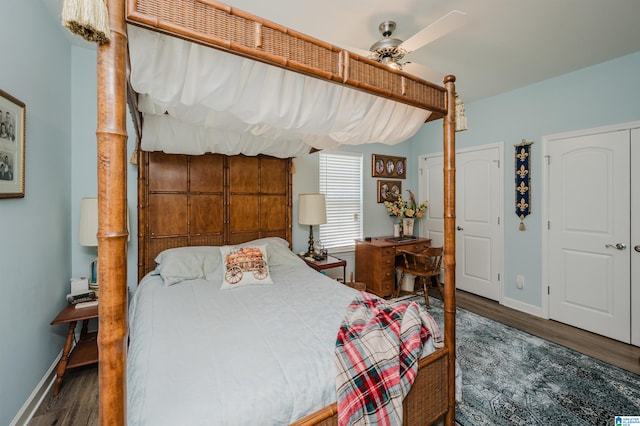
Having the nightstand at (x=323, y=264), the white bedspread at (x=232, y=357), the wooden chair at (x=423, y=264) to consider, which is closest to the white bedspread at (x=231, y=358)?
the white bedspread at (x=232, y=357)

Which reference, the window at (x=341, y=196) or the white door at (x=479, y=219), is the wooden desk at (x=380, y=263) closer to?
the window at (x=341, y=196)

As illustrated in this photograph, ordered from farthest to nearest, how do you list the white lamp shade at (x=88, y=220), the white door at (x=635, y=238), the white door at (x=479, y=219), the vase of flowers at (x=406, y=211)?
the vase of flowers at (x=406, y=211) → the white door at (x=479, y=219) → the white door at (x=635, y=238) → the white lamp shade at (x=88, y=220)

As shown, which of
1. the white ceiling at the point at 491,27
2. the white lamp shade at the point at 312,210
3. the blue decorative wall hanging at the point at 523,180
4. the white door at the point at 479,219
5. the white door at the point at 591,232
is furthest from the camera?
the white door at the point at 479,219

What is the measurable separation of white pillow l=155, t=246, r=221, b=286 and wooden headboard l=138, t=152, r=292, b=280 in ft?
0.93

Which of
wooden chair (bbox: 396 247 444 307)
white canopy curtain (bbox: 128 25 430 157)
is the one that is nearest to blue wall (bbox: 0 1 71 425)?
white canopy curtain (bbox: 128 25 430 157)

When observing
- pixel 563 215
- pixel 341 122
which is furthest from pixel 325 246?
pixel 563 215

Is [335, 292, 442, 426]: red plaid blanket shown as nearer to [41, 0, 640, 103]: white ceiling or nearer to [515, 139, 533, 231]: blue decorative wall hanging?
[41, 0, 640, 103]: white ceiling

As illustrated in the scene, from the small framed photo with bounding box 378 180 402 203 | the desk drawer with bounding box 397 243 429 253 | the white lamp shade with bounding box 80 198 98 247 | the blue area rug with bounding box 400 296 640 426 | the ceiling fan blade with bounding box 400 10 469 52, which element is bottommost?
the blue area rug with bounding box 400 296 640 426

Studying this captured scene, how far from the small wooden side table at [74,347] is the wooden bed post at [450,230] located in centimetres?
250

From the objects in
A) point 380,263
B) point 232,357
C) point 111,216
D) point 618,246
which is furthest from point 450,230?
point 618,246

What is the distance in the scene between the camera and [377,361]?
1.32 meters

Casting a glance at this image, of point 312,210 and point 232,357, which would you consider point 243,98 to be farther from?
point 312,210

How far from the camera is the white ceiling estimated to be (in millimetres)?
1968

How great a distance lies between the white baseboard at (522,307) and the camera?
11.0 ft
